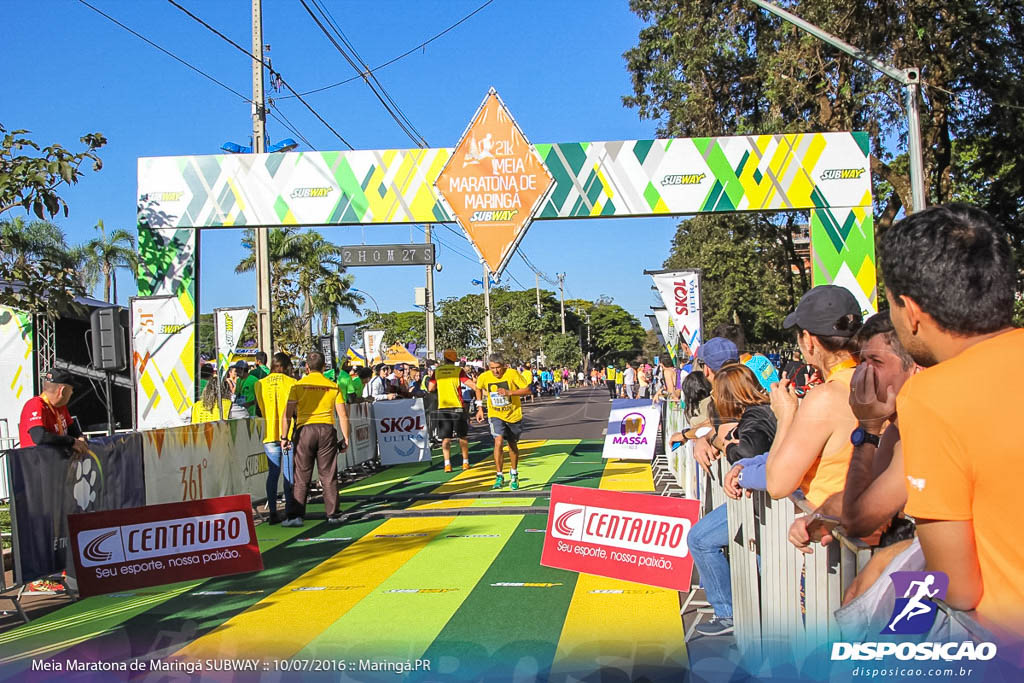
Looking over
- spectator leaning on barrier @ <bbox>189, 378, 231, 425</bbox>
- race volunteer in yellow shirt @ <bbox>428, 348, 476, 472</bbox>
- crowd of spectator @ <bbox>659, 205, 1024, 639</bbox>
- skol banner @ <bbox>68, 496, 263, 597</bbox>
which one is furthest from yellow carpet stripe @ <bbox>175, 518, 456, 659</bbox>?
race volunteer in yellow shirt @ <bbox>428, 348, 476, 472</bbox>

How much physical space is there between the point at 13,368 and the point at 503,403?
12017mm

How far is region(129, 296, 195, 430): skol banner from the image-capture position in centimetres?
1321

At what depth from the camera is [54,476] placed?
7191 millimetres

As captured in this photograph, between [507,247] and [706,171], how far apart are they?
10.4ft

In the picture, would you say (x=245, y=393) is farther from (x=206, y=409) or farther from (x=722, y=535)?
(x=722, y=535)

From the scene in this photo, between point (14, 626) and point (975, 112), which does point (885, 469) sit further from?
point (975, 112)

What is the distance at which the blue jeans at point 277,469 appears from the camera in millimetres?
10172

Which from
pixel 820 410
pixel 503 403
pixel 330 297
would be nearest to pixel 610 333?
pixel 330 297

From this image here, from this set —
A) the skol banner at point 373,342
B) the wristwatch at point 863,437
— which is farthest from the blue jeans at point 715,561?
the skol banner at point 373,342

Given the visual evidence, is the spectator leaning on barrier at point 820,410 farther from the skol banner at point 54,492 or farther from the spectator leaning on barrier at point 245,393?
the spectator leaning on barrier at point 245,393

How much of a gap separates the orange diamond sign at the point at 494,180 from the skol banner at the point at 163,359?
4.49 m

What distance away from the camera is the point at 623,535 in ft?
18.7

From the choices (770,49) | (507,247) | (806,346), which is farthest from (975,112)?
(806,346)

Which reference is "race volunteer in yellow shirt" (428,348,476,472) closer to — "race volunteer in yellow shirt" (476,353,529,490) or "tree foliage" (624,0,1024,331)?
"race volunteer in yellow shirt" (476,353,529,490)
